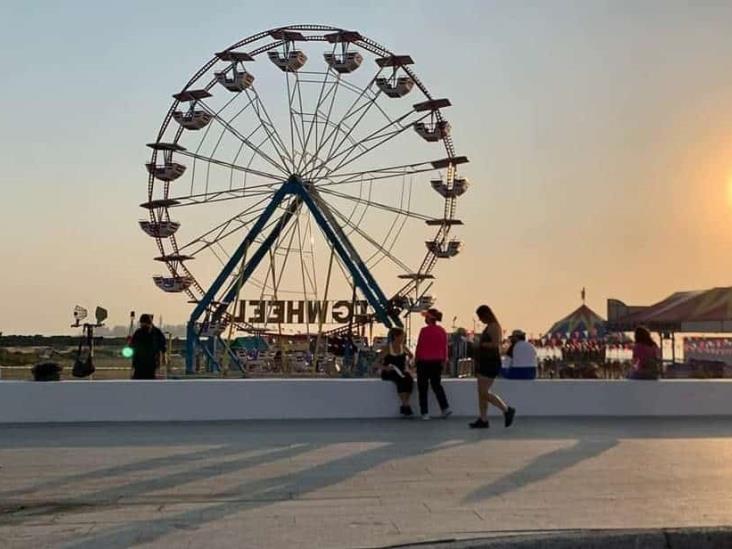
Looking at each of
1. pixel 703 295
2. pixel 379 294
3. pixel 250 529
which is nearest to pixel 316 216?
pixel 379 294

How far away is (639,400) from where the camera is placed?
1410cm

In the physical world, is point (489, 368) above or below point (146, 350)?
below

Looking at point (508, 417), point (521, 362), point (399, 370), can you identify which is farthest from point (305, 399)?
point (521, 362)

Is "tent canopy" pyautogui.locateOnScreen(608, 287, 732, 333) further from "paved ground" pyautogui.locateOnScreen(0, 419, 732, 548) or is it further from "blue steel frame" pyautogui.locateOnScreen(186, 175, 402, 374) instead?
"paved ground" pyautogui.locateOnScreen(0, 419, 732, 548)

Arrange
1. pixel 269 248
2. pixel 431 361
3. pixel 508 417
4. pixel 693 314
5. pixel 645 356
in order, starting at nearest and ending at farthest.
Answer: pixel 508 417 < pixel 431 361 < pixel 645 356 < pixel 693 314 < pixel 269 248

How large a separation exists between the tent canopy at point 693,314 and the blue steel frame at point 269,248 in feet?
30.4

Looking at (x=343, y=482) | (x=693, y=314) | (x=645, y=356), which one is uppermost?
(x=693, y=314)

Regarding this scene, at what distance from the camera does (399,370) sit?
13.4 m

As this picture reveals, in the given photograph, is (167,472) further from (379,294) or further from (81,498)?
(379,294)

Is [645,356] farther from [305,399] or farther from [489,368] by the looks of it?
[305,399]

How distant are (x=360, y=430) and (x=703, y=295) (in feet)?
91.3

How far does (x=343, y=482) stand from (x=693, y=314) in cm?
2940

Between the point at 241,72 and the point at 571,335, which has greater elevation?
the point at 241,72

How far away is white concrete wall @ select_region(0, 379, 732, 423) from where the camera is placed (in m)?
13.0
